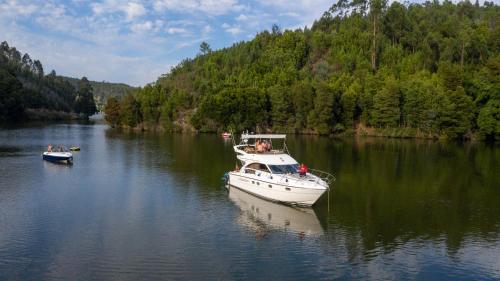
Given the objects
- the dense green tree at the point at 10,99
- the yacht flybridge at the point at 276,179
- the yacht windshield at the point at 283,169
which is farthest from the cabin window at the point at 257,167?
the dense green tree at the point at 10,99

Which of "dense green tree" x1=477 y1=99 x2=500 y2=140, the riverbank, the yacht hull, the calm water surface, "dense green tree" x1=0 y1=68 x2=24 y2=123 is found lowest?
the calm water surface

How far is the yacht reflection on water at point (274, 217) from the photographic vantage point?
30438 millimetres

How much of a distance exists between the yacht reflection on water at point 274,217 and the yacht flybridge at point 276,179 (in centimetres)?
84

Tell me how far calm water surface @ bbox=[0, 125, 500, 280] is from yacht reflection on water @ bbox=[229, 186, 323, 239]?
88 millimetres

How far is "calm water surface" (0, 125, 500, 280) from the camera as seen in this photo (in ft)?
77.0

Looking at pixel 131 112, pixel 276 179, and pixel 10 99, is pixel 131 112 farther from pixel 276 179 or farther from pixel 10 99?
pixel 276 179

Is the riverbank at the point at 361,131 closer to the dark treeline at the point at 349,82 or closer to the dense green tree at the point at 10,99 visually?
the dark treeline at the point at 349,82

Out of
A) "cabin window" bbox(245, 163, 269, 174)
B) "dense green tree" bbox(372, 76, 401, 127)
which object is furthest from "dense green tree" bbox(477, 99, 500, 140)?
"cabin window" bbox(245, 163, 269, 174)

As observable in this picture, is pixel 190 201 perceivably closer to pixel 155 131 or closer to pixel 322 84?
pixel 322 84

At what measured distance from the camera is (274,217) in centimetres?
3366

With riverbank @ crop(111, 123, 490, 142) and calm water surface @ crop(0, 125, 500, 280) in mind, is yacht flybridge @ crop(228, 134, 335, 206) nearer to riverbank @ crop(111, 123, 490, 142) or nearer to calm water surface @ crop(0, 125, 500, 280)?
calm water surface @ crop(0, 125, 500, 280)

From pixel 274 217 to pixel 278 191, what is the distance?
343cm

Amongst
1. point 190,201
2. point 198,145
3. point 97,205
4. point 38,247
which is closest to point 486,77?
point 198,145

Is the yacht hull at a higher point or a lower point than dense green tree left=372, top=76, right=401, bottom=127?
lower
